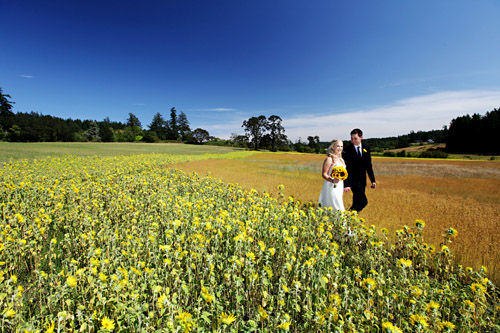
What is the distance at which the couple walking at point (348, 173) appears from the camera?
5277mm

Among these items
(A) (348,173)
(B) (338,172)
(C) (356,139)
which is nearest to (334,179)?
(B) (338,172)

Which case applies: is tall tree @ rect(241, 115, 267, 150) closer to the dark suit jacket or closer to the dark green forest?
the dark green forest

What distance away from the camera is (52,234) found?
4.89 meters

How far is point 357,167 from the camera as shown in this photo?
6000 millimetres

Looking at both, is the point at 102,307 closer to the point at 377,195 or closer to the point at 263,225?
the point at 263,225

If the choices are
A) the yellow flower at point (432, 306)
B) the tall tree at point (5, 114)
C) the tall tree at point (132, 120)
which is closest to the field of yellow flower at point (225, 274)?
the yellow flower at point (432, 306)

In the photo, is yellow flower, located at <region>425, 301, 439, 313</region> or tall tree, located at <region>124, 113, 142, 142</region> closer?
yellow flower, located at <region>425, 301, 439, 313</region>

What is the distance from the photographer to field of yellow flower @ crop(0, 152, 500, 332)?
2141mm

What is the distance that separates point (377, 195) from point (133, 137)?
100507 millimetres

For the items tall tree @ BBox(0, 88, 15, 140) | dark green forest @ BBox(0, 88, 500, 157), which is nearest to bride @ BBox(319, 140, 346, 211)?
dark green forest @ BBox(0, 88, 500, 157)

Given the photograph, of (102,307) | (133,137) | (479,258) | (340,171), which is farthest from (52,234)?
(133,137)

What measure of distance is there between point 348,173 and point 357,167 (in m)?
0.33

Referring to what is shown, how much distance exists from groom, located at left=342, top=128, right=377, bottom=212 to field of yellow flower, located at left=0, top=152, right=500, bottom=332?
153 cm

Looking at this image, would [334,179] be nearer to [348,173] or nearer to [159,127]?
[348,173]
